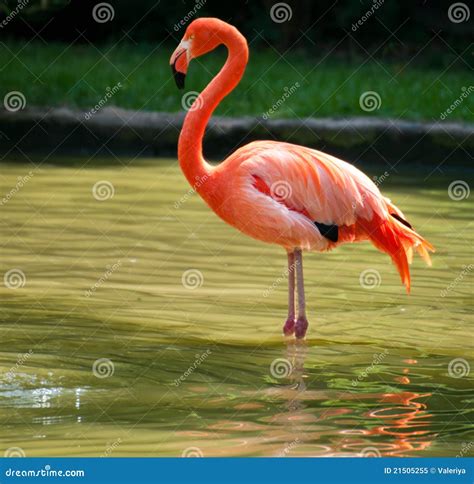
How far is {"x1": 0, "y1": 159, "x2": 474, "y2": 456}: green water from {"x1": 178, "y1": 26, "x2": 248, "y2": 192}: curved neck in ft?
2.75

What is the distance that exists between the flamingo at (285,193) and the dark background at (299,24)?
10398 millimetres

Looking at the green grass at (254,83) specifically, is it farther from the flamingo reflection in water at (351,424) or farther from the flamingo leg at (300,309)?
A: the flamingo reflection in water at (351,424)

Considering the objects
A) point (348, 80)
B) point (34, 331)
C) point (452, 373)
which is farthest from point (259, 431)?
point (348, 80)

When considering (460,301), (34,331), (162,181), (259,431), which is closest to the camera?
(259,431)

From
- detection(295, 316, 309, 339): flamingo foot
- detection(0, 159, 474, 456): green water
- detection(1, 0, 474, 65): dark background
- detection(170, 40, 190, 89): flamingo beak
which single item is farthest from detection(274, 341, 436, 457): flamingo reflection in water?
detection(1, 0, 474, 65): dark background

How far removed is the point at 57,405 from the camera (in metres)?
4.90

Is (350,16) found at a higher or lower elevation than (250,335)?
higher

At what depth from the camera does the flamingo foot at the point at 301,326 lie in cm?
610

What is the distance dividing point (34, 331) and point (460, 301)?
2.45 m

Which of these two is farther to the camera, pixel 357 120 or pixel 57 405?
pixel 357 120

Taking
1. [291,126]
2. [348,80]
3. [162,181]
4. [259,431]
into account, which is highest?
[348,80]

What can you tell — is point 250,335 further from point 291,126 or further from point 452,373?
point 291,126

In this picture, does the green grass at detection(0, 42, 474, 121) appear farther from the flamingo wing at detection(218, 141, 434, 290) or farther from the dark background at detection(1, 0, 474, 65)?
the flamingo wing at detection(218, 141, 434, 290)

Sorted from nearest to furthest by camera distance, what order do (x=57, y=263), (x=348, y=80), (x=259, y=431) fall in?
(x=259, y=431) → (x=57, y=263) → (x=348, y=80)
